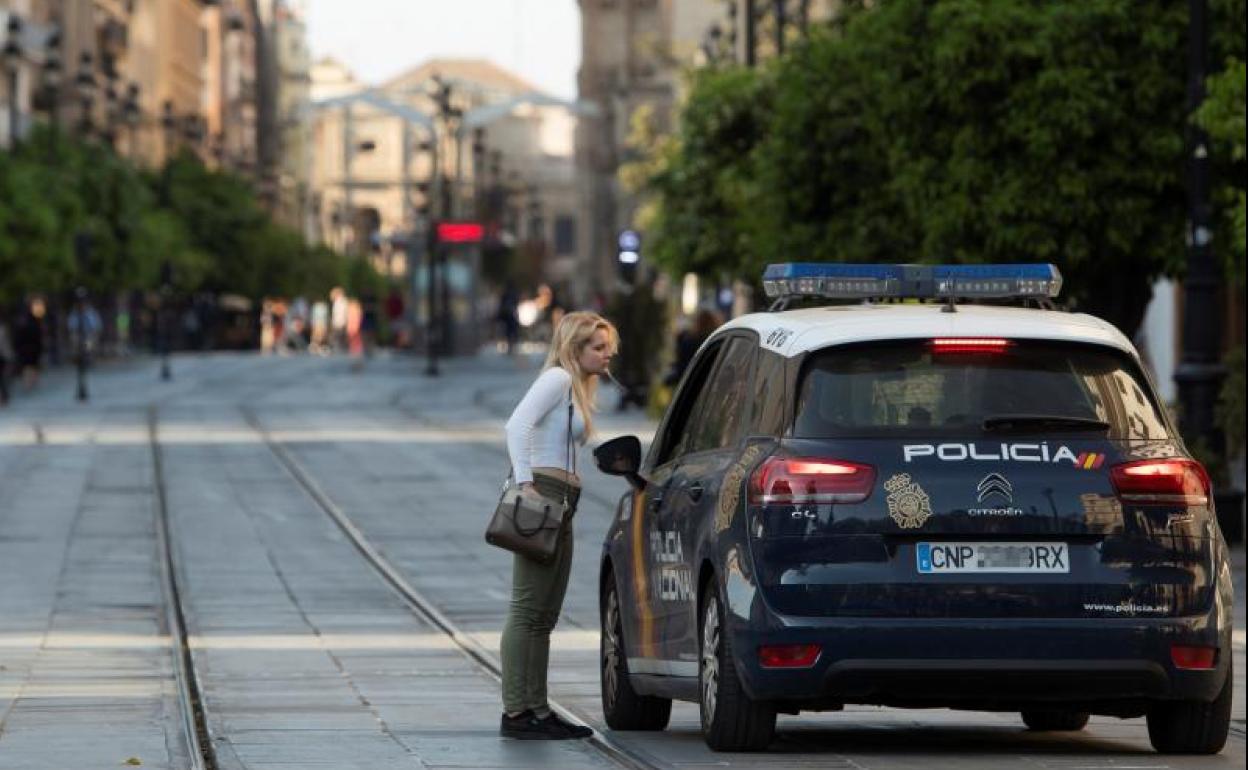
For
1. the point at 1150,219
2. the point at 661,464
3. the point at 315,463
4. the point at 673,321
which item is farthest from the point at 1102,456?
the point at 673,321

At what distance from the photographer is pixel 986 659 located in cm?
1110

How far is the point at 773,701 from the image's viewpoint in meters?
11.5

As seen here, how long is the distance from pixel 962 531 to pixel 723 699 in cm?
106

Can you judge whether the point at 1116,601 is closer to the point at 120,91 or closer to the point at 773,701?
the point at 773,701

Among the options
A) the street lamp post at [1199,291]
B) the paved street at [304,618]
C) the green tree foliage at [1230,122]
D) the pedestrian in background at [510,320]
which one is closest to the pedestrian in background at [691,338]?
the paved street at [304,618]

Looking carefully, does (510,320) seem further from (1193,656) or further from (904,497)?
(904,497)

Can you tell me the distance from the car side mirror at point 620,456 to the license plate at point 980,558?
165 cm

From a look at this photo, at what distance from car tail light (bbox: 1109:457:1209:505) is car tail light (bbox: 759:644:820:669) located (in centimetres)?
106

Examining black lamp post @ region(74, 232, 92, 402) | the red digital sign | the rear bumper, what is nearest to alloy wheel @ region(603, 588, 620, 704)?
the rear bumper

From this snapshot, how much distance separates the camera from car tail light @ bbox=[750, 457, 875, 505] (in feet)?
36.4

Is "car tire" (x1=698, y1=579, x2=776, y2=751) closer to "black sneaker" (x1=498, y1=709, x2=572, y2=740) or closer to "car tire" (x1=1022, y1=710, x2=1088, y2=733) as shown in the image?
"black sneaker" (x1=498, y1=709, x2=572, y2=740)

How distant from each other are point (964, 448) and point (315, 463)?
1060 inches

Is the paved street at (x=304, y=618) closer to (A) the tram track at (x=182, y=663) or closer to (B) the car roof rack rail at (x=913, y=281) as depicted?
(A) the tram track at (x=182, y=663)

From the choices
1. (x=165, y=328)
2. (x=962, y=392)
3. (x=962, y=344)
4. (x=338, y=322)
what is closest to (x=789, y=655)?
(x=962, y=392)
